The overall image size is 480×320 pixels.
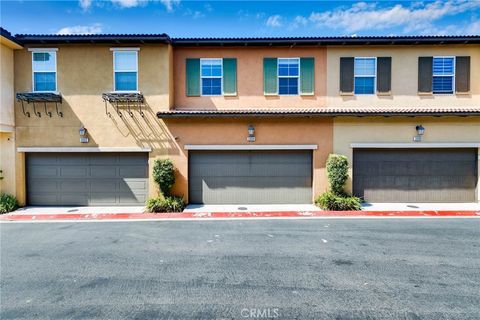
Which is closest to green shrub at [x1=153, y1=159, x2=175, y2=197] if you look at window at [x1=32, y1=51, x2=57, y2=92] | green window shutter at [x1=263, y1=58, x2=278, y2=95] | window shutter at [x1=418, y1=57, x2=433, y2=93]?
green window shutter at [x1=263, y1=58, x2=278, y2=95]

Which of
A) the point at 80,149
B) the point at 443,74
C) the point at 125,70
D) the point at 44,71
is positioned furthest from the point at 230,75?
the point at 443,74

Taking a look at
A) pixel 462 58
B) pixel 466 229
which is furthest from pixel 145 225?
pixel 462 58

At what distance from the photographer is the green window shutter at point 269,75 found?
11.9 m

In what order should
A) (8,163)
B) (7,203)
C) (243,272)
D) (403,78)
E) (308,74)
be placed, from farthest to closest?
(308,74), (403,78), (8,163), (7,203), (243,272)

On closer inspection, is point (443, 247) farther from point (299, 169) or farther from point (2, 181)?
point (2, 181)

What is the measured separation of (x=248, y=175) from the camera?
11719mm

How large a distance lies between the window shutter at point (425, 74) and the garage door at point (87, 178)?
12.8m

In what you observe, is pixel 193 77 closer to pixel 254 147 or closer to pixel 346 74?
pixel 254 147

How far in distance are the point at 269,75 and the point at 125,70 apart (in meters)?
6.36

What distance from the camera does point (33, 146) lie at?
11.3 metres

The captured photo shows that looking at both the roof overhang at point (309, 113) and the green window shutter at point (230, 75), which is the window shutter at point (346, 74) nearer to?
the roof overhang at point (309, 113)

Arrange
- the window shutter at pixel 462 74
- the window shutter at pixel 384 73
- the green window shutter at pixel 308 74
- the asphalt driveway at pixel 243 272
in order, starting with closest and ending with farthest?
the asphalt driveway at pixel 243 272
the window shutter at pixel 462 74
the window shutter at pixel 384 73
the green window shutter at pixel 308 74

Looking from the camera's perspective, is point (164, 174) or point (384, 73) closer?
point (164, 174)

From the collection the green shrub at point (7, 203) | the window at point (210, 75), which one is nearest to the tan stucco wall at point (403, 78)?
the window at point (210, 75)
